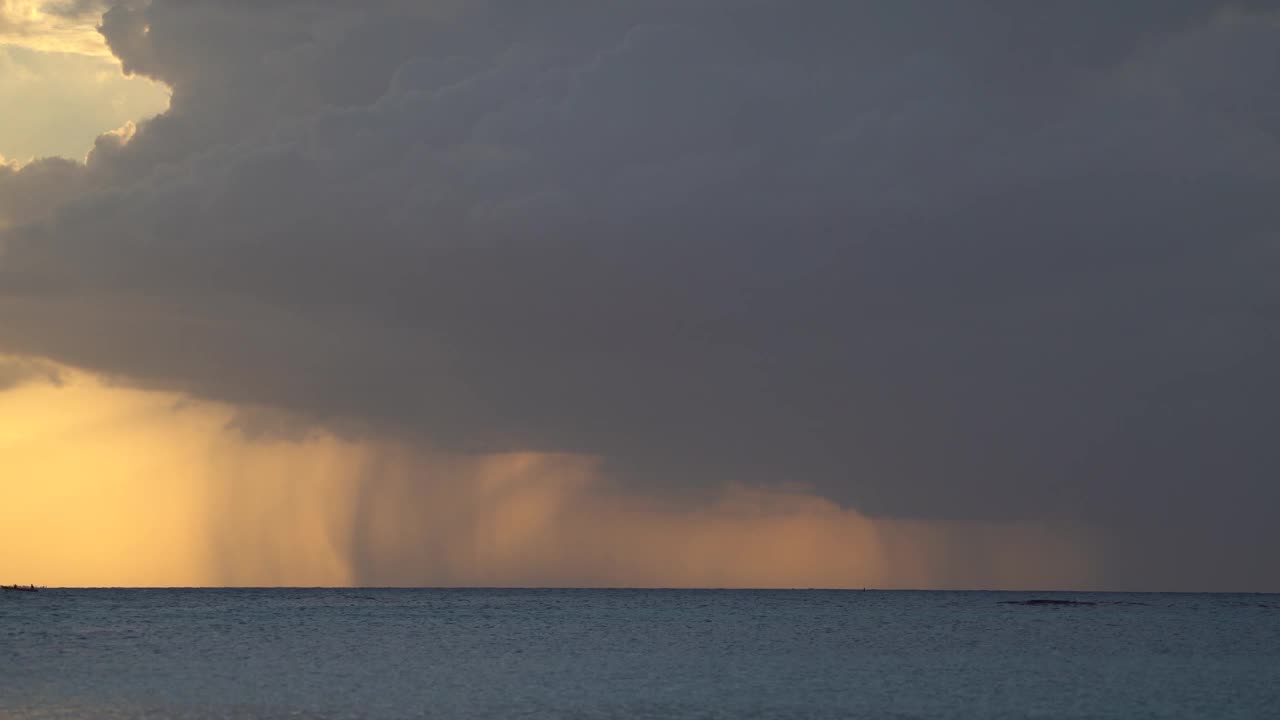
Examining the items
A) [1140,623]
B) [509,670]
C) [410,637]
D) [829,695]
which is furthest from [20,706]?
[1140,623]

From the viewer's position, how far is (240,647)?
380ft

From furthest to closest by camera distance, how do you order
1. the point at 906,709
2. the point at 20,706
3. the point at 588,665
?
the point at 588,665 < the point at 906,709 < the point at 20,706

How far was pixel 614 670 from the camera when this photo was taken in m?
96.5

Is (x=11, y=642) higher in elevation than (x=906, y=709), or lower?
higher

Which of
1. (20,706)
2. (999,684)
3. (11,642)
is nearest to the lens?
(20,706)

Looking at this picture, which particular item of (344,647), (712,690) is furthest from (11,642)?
(712,690)

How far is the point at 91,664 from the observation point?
9381cm

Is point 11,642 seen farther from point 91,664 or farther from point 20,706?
point 20,706

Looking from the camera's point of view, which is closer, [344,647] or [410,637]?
[344,647]

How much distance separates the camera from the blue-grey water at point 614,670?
7269cm

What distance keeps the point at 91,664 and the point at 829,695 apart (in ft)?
154

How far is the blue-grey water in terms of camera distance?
72688 mm

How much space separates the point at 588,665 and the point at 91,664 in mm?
31999

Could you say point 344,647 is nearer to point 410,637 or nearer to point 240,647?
point 240,647
